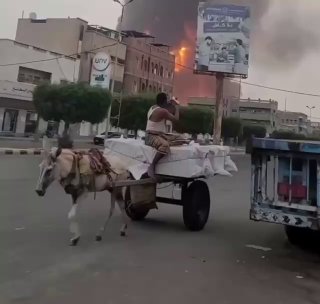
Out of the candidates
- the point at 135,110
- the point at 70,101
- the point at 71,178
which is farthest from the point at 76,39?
the point at 71,178

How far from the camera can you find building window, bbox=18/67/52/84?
4631 centimetres

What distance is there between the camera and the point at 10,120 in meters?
44.9

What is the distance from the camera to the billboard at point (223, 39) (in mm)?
51438

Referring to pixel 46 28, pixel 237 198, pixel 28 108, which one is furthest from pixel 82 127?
pixel 237 198

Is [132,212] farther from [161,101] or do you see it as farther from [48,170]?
[48,170]

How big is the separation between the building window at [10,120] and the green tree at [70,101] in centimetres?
549

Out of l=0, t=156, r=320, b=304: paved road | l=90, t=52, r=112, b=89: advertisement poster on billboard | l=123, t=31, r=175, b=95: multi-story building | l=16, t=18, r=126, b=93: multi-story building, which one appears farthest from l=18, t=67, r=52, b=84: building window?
l=0, t=156, r=320, b=304: paved road

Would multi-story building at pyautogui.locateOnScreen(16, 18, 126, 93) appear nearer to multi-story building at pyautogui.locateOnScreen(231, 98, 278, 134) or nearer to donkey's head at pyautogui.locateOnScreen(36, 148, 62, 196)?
multi-story building at pyautogui.locateOnScreen(231, 98, 278, 134)

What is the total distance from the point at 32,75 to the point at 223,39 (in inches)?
772

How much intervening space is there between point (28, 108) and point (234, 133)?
29.3 m

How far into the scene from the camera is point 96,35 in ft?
192

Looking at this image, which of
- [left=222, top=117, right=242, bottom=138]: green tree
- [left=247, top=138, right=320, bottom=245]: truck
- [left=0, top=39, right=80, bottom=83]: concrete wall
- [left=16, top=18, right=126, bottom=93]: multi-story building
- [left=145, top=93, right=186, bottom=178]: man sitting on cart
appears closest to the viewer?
[left=247, top=138, right=320, bottom=245]: truck

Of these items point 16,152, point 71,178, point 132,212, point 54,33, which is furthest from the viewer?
point 54,33

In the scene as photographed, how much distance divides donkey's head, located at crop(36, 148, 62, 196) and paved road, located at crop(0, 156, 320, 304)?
0.80 meters
